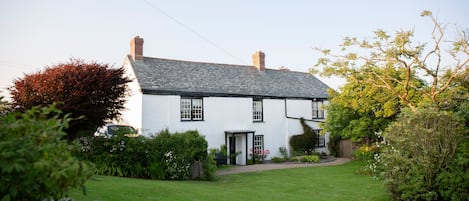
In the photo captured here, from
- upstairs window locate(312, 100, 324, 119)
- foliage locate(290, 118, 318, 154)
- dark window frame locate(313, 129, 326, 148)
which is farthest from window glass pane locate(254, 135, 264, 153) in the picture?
upstairs window locate(312, 100, 324, 119)

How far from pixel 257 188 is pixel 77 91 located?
7857 millimetres

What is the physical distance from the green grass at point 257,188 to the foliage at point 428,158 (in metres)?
1.35

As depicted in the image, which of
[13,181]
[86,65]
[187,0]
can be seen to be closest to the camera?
[13,181]

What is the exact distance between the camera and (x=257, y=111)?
27672 millimetres

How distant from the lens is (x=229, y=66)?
29625mm

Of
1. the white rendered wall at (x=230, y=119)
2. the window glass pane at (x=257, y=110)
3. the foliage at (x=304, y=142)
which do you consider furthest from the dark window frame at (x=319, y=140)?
the window glass pane at (x=257, y=110)

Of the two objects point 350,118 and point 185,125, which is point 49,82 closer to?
point 185,125

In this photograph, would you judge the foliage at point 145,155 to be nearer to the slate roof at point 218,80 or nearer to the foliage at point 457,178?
the slate roof at point 218,80

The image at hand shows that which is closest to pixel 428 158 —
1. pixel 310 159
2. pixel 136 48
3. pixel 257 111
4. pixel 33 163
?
pixel 33 163

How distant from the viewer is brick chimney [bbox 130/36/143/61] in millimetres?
24711

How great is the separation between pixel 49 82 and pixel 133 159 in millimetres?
4699

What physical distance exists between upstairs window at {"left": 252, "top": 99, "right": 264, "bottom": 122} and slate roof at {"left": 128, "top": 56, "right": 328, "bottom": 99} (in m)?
0.70

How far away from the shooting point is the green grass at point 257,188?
1013cm

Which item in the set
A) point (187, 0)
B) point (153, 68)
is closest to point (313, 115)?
point (153, 68)
